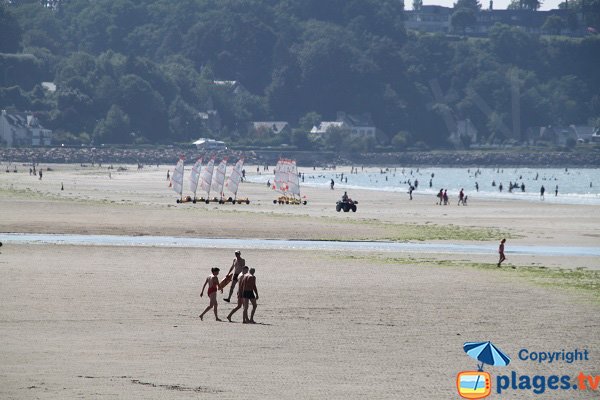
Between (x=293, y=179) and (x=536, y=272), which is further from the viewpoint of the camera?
(x=293, y=179)

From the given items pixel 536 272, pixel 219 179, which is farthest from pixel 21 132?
pixel 536 272

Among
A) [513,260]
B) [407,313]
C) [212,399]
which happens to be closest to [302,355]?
[212,399]

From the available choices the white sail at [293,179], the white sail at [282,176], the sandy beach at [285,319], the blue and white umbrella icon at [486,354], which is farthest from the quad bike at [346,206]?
the blue and white umbrella icon at [486,354]

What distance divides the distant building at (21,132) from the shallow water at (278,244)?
14627 centimetres

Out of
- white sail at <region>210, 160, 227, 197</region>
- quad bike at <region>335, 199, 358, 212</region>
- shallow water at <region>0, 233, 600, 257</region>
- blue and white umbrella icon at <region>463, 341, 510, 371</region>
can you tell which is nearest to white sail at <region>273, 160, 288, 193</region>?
white sail at <region>210, 160, 227, 197</region>

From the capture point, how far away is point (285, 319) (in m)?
28.5

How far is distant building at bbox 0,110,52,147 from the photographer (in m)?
193

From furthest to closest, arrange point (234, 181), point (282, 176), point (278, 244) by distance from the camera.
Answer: point (234, 181) → point (282, 176) → point (278, 244)

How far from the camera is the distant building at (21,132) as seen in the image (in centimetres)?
19338

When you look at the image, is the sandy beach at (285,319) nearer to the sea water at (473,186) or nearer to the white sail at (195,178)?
the white sail at (195,178)

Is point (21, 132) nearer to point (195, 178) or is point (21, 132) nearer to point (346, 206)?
point (195, 178)

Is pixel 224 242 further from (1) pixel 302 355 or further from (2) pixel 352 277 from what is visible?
(1) pixel 302 355

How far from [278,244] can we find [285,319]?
20.5 meters

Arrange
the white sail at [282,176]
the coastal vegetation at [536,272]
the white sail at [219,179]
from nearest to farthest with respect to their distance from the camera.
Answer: the coastal vegetation at [536,272] < the white sail at [282,176] < the white sail at [219,179]
